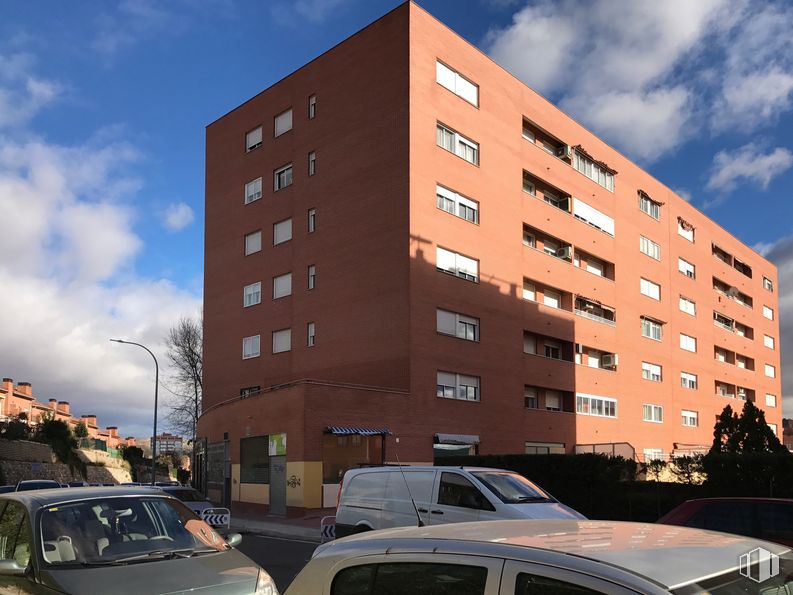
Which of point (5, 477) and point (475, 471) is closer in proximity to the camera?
point (475, 471)

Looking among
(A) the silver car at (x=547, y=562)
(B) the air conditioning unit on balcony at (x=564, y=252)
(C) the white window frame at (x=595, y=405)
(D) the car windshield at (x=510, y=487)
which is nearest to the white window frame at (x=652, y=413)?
(C) the white window frame at (x=595, y=405)

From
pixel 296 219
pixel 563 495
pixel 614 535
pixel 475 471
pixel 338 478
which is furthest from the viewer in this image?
pixel 296 219

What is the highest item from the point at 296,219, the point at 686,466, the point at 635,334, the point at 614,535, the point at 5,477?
the point at 296,219

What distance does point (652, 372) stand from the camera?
168 feet

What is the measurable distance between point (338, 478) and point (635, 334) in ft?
88.8

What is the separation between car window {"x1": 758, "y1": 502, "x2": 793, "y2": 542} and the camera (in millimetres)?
8992

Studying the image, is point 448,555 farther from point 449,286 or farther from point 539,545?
point 449,286

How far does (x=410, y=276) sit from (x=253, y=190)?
1374 centimetres

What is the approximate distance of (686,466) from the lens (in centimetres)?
1906

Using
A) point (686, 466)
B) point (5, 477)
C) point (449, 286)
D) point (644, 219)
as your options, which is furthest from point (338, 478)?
point (644, 219)

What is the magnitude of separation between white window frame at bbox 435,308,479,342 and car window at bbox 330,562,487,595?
3052 centimetres

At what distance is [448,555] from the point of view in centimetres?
300

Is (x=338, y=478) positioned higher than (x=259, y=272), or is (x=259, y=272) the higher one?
(x=259, y=272)

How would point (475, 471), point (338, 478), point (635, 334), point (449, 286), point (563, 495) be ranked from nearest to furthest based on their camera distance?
point (475, 471)
point (563, 495)
point (338, 478)
point (449, 286)
point (635, 334)
